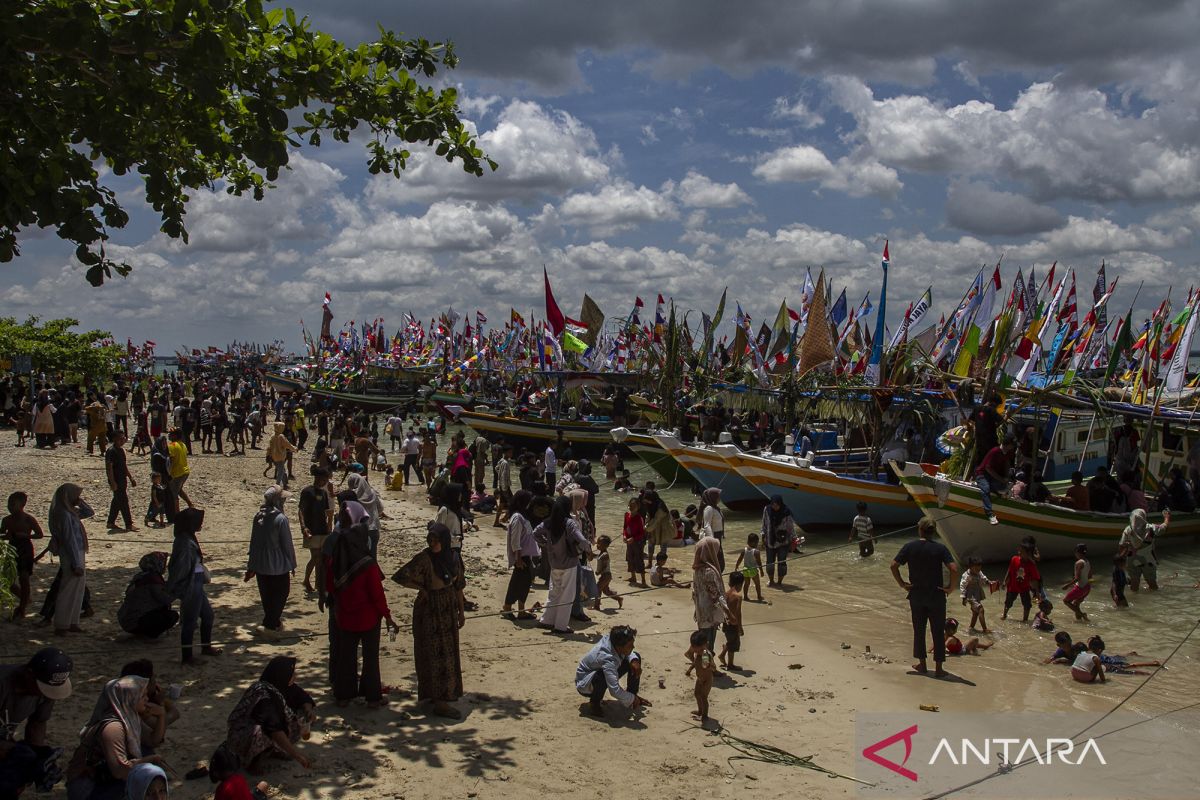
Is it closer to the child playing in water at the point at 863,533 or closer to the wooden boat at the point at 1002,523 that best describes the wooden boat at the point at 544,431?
the child playing in water at the point at 863,533

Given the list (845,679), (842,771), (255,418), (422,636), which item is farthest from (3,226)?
(255,418)

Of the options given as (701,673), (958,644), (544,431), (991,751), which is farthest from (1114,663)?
(544,431)

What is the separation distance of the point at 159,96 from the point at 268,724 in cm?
497

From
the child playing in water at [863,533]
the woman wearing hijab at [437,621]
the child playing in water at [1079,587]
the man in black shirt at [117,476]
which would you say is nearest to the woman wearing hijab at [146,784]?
the woman wearing hijab at [437,621]

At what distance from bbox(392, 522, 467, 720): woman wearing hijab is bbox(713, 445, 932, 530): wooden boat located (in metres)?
11.8

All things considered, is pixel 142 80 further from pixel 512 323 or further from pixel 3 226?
pixel 512 323

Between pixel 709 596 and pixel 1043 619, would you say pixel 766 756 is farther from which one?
pixel 1043 619

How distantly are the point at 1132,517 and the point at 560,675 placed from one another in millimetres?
10176

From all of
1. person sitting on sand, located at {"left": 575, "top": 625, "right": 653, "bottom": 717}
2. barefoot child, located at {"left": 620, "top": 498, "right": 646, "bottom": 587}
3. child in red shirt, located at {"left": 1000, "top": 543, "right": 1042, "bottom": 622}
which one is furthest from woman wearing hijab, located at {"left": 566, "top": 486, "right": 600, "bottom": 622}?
child in red shirt, located at {"left": 1000, "top": 543, "right": 1042, "bottom": 622}

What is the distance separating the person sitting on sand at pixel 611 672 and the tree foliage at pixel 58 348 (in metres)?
32.4

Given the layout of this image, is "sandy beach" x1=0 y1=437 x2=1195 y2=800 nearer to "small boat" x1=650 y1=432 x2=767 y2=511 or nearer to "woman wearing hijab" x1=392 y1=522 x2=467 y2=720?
"woman wearing hijab" x1=392 y1=522 x2=467 y2=720

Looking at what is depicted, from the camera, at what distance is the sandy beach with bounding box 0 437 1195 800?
624cm

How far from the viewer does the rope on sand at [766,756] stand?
6.70 metres

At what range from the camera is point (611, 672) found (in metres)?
7.34
